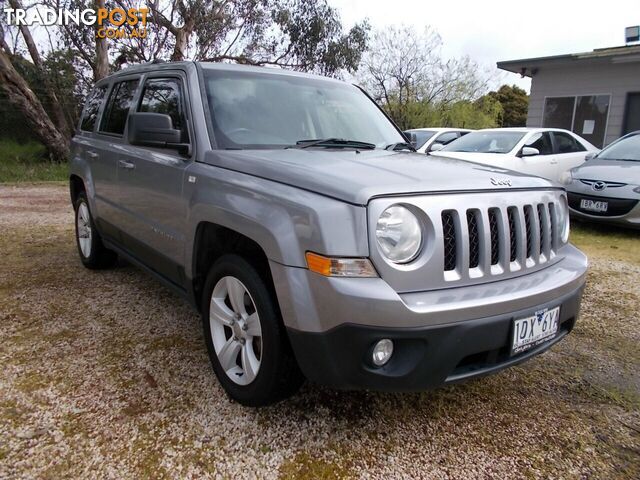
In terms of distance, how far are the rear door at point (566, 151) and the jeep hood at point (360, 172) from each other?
22.4 feet

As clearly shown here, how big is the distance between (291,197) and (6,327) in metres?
2.54

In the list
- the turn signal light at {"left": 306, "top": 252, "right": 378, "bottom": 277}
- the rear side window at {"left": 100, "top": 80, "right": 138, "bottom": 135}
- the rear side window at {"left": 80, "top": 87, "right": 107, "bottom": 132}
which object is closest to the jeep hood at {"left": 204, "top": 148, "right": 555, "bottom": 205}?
the turn signal light at {"left": 306, "top": 252, "right": 378, "bottom": 277}

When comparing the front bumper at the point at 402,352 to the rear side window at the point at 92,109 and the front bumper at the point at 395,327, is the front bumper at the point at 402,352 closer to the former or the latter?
the front bumper at the point at 395,327

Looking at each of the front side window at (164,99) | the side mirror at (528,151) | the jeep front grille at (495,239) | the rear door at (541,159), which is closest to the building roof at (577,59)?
the rear door at (541,159)

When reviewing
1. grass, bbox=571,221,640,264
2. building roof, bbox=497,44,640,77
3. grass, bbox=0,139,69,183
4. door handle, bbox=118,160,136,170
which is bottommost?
grass, bbox=571,221,640,264

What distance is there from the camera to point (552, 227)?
2.53 metres

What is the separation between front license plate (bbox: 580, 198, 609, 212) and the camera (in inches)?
262

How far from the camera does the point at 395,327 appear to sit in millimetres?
1847

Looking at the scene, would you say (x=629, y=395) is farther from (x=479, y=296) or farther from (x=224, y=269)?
(x=224, y=269)

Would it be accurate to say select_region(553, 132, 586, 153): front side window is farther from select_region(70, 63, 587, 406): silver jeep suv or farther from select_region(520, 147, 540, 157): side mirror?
select_region(70, 63, 587, 406): silver jeep suv

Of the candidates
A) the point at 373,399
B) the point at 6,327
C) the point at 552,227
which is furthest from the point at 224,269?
the point at 6,327

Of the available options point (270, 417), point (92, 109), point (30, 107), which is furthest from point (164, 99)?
point (30, 107)

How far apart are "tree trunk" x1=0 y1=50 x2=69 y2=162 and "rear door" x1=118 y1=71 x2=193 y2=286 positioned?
12073mm

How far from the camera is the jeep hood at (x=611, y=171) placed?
21.6 feet
